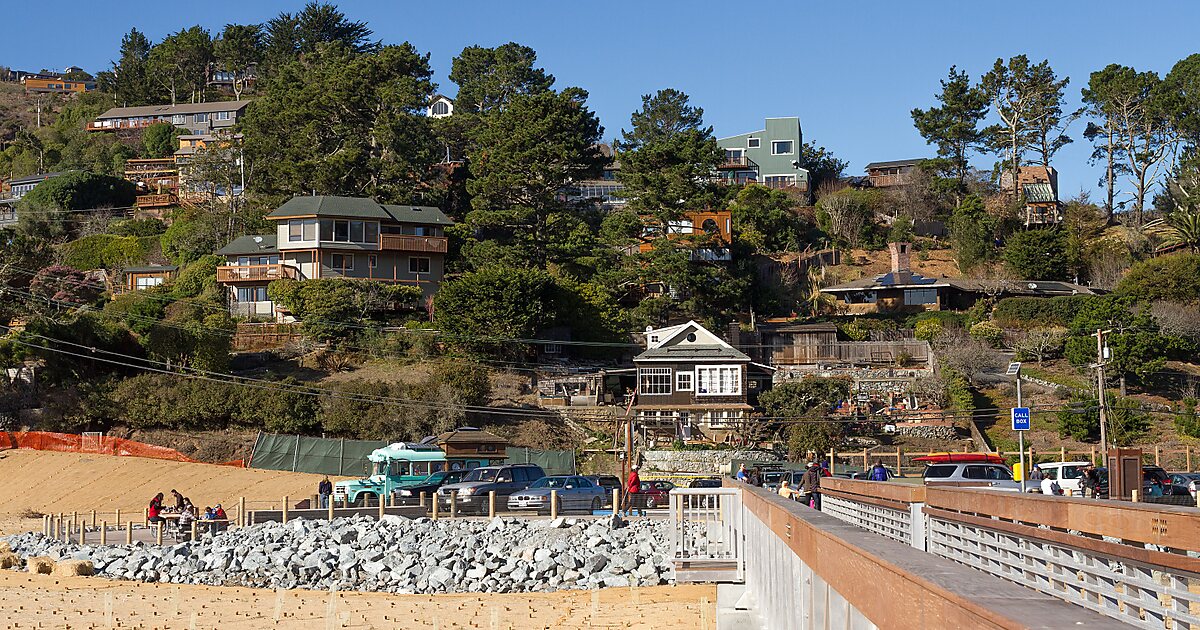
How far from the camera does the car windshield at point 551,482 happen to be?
40312 mm

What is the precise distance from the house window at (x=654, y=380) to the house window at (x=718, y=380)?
61.3 inches

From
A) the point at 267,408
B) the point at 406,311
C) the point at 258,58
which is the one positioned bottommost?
the point at 267,408

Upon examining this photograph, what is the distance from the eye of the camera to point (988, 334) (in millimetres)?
71062

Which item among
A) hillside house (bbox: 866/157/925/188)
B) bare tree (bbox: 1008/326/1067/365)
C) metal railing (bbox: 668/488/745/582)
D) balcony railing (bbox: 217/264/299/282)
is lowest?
metal railing (bbox: 668/488/745/582)

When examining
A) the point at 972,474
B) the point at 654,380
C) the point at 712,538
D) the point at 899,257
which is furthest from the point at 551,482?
the point at 899,257

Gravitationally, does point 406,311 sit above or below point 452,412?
above

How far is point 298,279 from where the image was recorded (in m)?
75.1

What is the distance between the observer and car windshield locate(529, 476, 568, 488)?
132ft

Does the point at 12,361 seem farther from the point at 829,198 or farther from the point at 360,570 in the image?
the point at 829,198

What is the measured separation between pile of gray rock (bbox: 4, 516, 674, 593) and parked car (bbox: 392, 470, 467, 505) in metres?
6.25

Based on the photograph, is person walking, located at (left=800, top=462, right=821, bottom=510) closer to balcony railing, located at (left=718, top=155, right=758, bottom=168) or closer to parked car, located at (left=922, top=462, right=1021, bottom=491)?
parked car, located at (left=922, top=462, right=1021, bottom=491)

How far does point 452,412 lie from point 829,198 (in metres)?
48.6

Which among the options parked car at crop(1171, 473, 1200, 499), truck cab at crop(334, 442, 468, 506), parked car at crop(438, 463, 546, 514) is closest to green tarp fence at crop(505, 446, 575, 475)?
truck cab at crop(334, 442, 468, 506)

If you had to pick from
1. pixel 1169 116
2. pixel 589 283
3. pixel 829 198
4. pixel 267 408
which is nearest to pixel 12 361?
pixel 267 408
